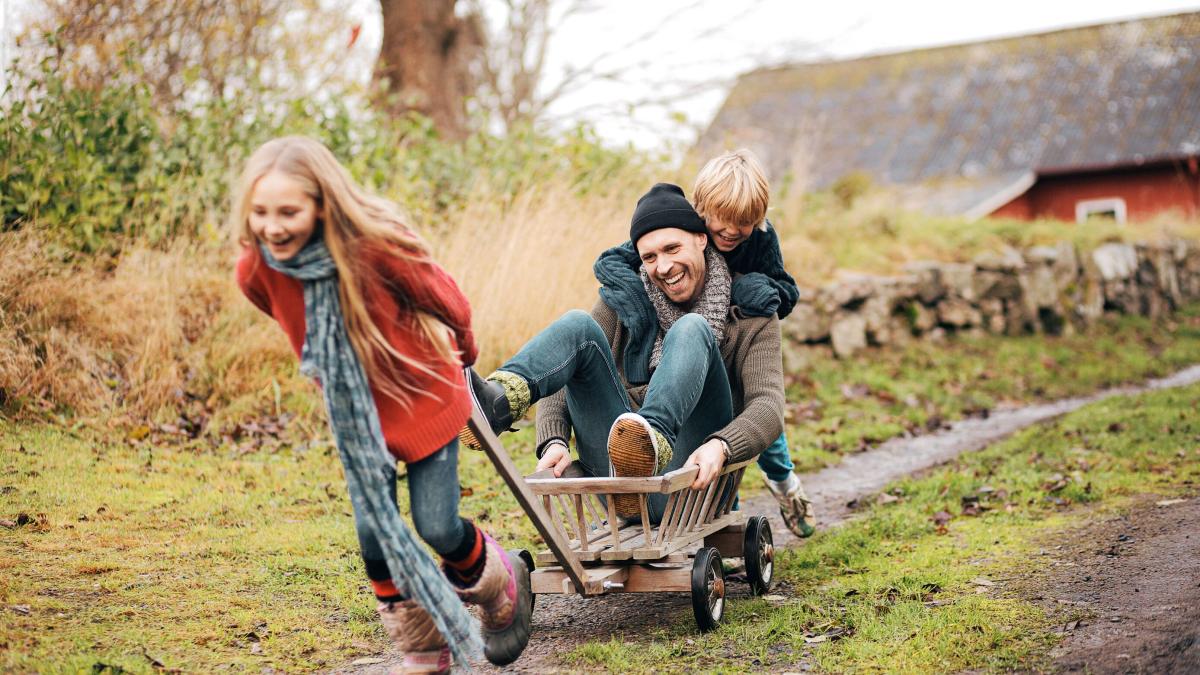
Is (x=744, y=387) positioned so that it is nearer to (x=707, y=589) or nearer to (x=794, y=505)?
(x=707, y=589)

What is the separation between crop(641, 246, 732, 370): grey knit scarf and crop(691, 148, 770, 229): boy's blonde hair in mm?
160

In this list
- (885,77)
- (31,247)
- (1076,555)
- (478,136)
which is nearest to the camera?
(1076,555)

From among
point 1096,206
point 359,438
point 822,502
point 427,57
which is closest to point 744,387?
point 359,438

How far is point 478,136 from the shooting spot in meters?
9.89

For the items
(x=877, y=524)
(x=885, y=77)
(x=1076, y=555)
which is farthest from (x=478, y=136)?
(x=885, y=77)

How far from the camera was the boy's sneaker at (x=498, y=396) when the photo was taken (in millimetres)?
3277

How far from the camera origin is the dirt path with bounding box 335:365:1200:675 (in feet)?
11.9

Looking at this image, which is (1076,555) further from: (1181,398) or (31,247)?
(31,247)

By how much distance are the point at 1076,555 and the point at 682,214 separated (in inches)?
83.3

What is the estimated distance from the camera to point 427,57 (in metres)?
11.2

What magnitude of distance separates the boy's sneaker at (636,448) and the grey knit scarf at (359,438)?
707 mm

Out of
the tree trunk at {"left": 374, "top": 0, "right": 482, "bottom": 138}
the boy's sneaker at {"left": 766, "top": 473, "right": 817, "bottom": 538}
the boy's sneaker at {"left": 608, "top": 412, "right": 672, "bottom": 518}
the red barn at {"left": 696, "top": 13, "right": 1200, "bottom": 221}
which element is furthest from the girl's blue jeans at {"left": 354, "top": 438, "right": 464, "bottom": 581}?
the red barn at {"left": 696, "top": 13, "right": 1200, "bottom": 221}

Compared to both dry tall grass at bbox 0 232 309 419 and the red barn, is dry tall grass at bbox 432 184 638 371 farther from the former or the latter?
the red barn

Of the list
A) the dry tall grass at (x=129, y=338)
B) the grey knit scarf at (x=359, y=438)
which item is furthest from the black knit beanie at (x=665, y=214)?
the dry tall grass at (x=129, y=338)
